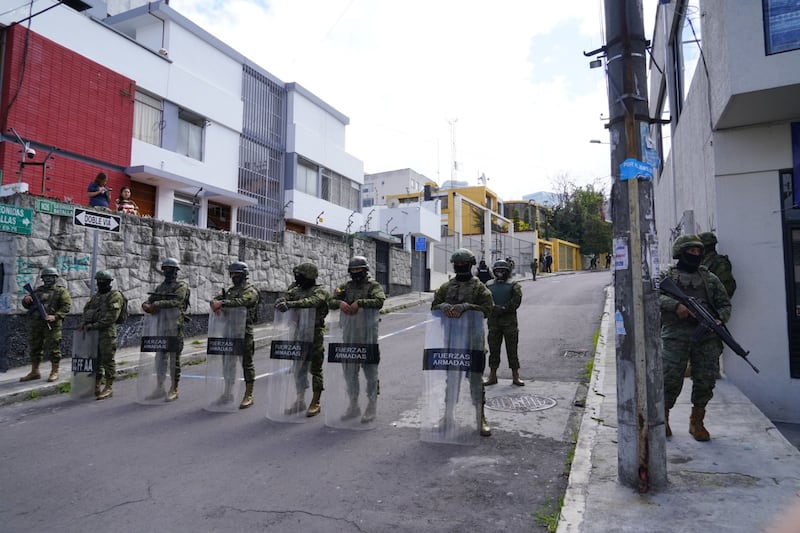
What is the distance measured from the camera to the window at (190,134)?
1594 centimetres

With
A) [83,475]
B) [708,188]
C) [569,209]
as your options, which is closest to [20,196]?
[83,475]

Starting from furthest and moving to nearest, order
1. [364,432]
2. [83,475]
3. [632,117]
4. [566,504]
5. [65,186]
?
1. [65,186]
2. [364,432]
3. [83,475]
4. [632,117]
5. [566,504]

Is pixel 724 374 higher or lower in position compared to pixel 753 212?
lower

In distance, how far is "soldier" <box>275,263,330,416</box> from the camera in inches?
242

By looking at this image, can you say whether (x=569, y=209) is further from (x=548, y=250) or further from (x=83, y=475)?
(x=83, y=475)

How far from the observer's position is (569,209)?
50.2m

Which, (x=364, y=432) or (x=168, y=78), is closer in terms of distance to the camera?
(x=364, y=432)

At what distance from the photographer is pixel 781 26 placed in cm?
598

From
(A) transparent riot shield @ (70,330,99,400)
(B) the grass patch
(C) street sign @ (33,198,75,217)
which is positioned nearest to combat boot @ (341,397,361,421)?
(B) the grass patch

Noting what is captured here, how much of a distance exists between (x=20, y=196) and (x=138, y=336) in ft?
12.8

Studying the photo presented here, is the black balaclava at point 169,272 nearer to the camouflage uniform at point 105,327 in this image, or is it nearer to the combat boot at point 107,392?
the camouflage uniform at point 105,327

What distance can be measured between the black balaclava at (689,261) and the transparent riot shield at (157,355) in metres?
6.47

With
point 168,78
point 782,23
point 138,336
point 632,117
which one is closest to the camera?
point 632,117

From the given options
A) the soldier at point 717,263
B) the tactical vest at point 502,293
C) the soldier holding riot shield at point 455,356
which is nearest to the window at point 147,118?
the tactical vest at point 502,293
